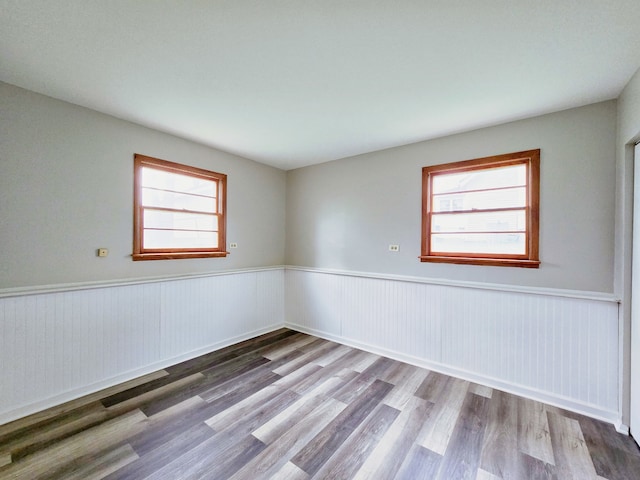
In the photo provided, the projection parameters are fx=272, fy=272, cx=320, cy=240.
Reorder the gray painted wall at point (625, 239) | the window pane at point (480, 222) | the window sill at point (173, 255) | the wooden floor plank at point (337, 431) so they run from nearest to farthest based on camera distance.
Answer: the wooden floor plank at point (337, 431)
the gray painted wall at point (625, 239)
the window pane at point (480, 222)
the window sill at point (173, 255)

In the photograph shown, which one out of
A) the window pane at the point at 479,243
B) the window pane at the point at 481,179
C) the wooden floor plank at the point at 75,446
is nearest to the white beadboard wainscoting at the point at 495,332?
the window pane at the point at 479,243

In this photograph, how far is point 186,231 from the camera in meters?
3.50

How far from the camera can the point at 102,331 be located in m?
2.69

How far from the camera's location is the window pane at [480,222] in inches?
111

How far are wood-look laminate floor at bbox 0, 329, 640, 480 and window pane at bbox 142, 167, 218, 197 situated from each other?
2158 mm

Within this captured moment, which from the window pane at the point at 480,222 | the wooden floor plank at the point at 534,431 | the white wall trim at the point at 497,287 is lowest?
the wooden floor plank at the point at 534,431

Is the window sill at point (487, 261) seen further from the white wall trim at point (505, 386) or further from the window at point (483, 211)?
the white wall trim at point (505, 386)

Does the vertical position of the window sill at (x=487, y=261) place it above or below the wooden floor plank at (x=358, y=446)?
above

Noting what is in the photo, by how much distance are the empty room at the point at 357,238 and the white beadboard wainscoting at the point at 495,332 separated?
0.07 feet

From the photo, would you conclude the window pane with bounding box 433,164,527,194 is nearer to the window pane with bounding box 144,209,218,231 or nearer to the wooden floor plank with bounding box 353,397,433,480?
the wooden floor plank with bounding box 353,397,433,480

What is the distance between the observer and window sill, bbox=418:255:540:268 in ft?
8.78

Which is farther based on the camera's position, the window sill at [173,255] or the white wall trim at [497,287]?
the window sill at [173,255]

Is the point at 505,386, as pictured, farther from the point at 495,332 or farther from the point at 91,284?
the point at 91,284

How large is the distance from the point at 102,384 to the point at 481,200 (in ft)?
14.3
